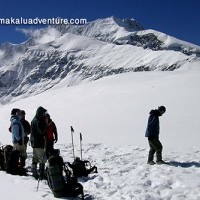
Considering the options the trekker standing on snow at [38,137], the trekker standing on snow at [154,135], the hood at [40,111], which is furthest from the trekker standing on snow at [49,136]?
the trekker standing on snow at [154,135]

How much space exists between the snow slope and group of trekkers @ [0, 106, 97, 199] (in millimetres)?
348

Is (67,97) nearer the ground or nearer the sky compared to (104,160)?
nearer the sky

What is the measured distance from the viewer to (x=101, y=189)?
1052 centimetres

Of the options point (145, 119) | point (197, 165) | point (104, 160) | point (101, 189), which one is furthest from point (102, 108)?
point (101, 189)

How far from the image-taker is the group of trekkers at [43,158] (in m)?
10.0

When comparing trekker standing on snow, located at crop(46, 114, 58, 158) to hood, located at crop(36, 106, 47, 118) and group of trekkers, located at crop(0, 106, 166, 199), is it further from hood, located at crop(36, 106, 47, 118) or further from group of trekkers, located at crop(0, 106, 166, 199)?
hood, located at crop(36, 106, 47, 118)

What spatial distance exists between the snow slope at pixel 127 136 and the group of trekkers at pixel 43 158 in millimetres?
348

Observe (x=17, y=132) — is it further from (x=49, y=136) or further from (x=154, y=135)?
(x=154, y=135)

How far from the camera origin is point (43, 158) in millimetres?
12172

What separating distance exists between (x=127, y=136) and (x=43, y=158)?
992cm

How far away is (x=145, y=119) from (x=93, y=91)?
62.8ft

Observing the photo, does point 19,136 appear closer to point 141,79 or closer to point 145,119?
point 145,119

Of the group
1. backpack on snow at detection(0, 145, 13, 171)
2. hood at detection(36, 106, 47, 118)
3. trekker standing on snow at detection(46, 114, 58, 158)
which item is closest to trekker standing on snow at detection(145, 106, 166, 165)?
trekker standing on snow at detection(46, 114, 58, 158)

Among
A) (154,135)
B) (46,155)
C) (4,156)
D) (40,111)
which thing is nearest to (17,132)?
(4,156)
